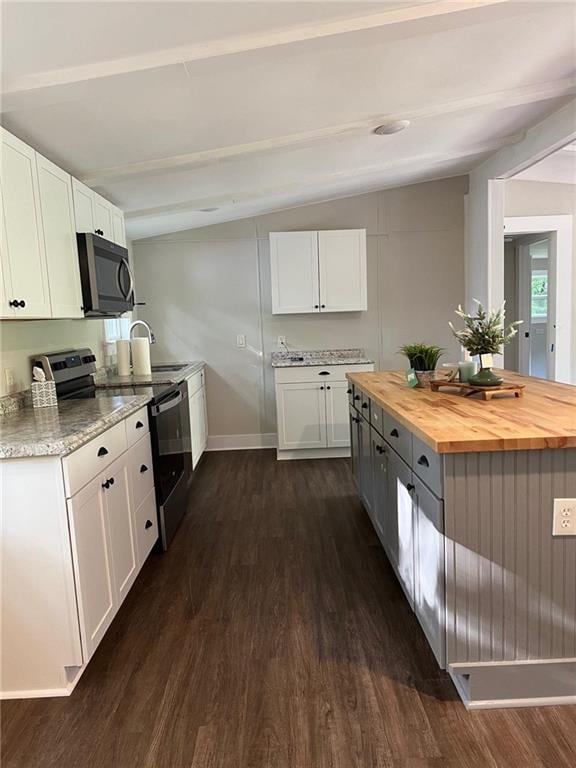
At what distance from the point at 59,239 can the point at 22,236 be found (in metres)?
0.39

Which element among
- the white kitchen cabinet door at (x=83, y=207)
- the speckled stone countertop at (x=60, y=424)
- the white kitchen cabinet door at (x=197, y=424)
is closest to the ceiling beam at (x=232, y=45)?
the white kitchen cabinet door at (x=83, y=207)

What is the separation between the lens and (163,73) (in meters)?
1.91

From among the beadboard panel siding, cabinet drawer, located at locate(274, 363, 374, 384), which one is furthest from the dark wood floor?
cabinet drawer, located at locate(274, 363, 374, 384)

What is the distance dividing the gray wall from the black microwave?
178 centimetres

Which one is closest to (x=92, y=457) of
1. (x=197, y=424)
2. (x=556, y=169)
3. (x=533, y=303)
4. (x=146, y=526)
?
(x=146, y=526)

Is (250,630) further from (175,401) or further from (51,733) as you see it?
(175,401)

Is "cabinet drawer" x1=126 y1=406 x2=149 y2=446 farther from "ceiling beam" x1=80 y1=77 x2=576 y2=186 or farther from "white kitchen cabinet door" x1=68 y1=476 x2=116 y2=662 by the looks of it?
"ceiling beam" x1=80 y1=77 x2=576 y2=186

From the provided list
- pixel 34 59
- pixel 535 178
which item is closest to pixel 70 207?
pixel 34 59

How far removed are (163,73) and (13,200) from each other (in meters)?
0.79

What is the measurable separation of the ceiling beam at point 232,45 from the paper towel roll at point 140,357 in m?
2.15

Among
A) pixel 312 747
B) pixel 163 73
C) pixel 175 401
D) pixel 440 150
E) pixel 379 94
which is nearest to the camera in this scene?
pixel 312 747

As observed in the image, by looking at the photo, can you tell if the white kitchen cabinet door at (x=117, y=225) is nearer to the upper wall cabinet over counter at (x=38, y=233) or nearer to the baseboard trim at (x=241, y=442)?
the upper wall cabinet over counter at (x=38, y=233)

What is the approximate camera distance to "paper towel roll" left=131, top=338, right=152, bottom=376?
386 centimetres

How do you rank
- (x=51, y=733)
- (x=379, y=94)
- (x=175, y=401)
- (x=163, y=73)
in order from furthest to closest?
(x=175, y=401)
(x=379, y=94)
(x=163, y=73)
(x=51, y=733)
